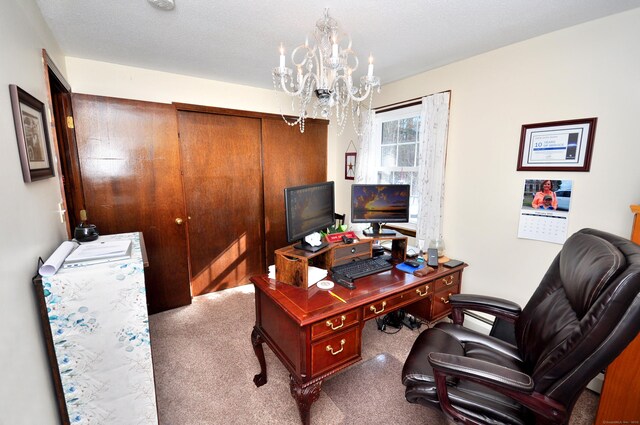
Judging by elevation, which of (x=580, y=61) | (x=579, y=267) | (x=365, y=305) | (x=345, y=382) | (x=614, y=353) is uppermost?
(x=580, y=61)

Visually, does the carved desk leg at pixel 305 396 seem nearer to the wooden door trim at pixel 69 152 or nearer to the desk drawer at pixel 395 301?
the desk drawer at pixel 395 301

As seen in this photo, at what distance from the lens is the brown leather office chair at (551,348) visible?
2.74 feet

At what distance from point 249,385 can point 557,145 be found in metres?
2.81

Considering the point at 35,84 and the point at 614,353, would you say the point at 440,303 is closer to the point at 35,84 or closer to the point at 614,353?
the point at 614,353

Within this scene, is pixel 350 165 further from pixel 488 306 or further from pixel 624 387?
pixel 624 387

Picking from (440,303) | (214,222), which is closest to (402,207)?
(440,303)

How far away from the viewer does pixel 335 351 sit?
1430 mm

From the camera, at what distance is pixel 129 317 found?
3.99ft

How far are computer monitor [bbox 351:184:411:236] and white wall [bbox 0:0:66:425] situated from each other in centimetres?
184

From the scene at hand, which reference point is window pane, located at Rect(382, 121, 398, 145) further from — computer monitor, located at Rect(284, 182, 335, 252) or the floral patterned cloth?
the floral patterned cloth

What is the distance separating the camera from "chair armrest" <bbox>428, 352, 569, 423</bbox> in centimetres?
93

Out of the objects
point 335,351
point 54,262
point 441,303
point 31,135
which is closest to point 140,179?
point 31,135

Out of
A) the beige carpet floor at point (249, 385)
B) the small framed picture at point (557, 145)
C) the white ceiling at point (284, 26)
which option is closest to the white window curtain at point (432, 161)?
the white ceiling at point (284, 26)

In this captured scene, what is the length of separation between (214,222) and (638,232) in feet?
11.3
